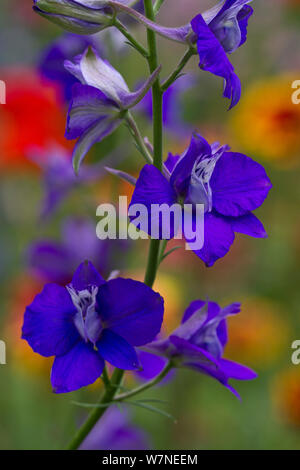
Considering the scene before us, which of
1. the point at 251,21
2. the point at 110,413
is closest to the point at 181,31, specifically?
the point at 110,413

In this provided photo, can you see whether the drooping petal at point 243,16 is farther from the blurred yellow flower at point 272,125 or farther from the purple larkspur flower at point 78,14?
the blurred yellow flower at point 272,125

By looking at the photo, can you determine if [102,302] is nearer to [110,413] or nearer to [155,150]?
[155,150]

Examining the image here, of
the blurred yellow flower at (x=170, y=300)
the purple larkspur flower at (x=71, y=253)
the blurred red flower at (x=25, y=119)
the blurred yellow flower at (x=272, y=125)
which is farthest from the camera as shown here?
the blurred red flower at (x=25, y=119)

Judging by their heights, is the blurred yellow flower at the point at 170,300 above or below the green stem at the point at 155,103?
below

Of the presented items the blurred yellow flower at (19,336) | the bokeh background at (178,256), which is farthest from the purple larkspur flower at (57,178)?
the blurred yellow flower at (19,336)

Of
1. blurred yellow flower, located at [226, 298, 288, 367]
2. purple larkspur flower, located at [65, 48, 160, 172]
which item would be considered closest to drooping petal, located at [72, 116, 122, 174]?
purple larkspur flower, located at [65, 48, 160, 172]

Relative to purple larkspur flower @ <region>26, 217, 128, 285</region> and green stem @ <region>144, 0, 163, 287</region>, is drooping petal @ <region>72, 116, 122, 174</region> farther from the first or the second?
purple larkspur flower @ <region>26, 217, 128, 285</region>
